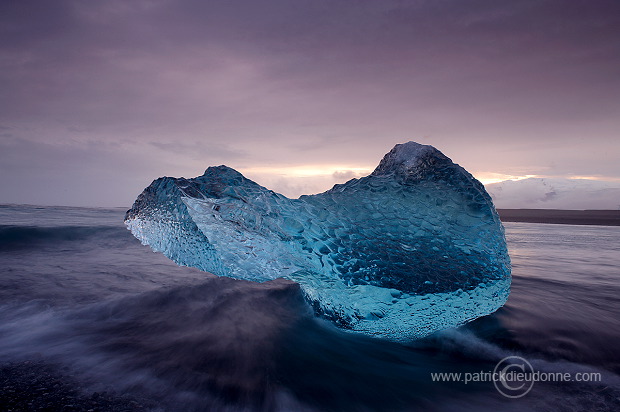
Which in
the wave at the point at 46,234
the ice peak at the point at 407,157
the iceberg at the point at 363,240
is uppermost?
the ice peak at the point at 407,157

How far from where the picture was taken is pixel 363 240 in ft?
6.62

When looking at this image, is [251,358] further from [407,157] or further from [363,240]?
[407,157]

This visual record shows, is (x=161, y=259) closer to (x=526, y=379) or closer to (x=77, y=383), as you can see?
(x=77, y=383)

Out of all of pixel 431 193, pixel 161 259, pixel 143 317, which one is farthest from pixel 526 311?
pixel 161 259

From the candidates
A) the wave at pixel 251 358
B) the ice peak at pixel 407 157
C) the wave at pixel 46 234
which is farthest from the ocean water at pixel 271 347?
the wave at pixel 46 234

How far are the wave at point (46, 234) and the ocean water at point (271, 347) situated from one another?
130 inches

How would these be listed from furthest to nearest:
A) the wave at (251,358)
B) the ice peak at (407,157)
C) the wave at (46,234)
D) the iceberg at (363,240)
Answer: the wave at (46,234) → the ice peak at (407,157) → the iceberg at (363,240) → the wave at (251,358)

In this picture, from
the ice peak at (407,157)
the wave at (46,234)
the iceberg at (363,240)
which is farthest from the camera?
the wave at (46,234)

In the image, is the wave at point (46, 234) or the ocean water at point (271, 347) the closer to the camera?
the ocean water at point (271, 347)

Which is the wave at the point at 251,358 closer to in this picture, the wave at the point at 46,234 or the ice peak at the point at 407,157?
the ice peak at the point at 407,157

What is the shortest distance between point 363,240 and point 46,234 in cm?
834

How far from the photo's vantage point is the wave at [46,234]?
21.3 feet

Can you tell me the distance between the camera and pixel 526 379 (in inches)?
79.6

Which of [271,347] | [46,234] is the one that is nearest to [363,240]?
[271,347]
